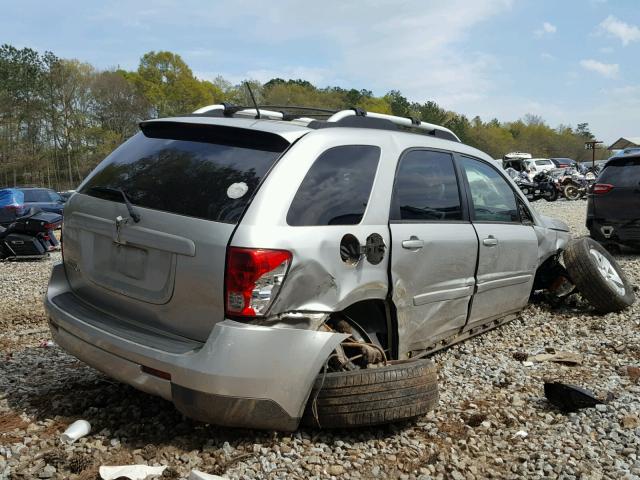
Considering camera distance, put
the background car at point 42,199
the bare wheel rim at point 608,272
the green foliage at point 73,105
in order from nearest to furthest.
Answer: the bare wheel rim at point 608,272 < the background car at point 42,199 < the green foliage at point 73,105

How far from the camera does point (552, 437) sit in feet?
10.5

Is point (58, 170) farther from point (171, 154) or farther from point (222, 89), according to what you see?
point (171, 154)

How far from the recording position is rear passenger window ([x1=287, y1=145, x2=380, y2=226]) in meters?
2.93

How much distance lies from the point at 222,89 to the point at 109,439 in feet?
277

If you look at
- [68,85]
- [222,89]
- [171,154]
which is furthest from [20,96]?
[171,154]

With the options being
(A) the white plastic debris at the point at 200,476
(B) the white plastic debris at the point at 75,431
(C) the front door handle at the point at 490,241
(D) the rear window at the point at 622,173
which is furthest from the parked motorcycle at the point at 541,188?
(A) the white plastic debris at the point at 200,476

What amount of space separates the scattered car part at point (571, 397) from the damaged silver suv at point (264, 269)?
83cm

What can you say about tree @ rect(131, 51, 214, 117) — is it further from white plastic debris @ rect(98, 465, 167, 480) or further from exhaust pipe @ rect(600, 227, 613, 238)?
white plastic debris @ rect(98, 465, 167, 480)

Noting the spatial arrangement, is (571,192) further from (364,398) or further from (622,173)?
(364,398)

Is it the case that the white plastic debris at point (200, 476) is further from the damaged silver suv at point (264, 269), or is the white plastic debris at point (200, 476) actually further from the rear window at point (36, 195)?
the rear window at point (36, 195)

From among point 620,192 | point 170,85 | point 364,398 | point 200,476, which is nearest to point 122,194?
point 200,476

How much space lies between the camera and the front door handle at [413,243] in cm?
346

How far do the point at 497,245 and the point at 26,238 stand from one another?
32.3 ft

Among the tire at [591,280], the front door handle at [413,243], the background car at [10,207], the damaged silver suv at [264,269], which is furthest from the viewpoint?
the background car at [10,207]
